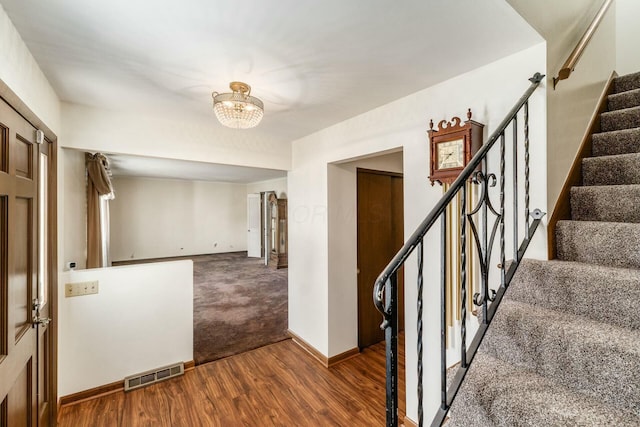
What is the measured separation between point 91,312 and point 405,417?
2787 millimetres

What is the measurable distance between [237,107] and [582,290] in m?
2.11

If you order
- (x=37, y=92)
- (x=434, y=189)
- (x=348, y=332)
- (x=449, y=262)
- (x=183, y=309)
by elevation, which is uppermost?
(x=37, y=92)

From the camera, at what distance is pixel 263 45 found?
5.03 feet

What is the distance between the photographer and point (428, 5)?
49.8 inches

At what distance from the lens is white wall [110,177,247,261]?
7.57 m

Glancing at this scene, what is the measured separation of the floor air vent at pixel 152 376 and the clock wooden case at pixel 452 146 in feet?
9.68

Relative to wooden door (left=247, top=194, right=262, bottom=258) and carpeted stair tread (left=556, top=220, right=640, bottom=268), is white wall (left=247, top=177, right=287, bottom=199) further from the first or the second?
carpeted stair tread (left=556, top=220, right=640, bottom=268)

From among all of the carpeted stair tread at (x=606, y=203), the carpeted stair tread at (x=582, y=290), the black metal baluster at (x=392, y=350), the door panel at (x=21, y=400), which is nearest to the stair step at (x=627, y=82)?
the carpeted stair tread at (x=606, y=203)

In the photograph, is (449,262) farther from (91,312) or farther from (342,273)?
(91,312)

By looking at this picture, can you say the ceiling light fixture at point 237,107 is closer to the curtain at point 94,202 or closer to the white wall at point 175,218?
the curtain at point 94,202

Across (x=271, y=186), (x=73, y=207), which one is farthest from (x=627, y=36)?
(x=271, y=186)

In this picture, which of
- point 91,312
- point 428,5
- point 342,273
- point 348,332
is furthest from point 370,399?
point 428,5

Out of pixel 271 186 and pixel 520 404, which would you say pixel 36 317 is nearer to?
pixel 520 404

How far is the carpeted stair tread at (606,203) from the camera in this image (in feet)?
5.11
